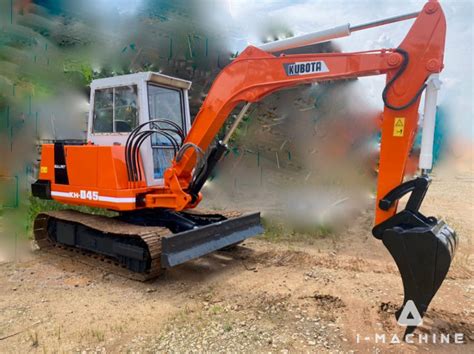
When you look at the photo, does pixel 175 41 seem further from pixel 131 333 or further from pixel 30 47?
pixel 131 333

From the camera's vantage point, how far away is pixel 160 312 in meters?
3.76

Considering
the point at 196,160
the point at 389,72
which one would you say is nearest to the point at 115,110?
the point at 196,160

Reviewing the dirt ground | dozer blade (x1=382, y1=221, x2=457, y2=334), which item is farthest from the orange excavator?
the dirt ground

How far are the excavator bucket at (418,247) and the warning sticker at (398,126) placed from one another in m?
0.42

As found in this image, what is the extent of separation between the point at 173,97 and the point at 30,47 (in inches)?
114

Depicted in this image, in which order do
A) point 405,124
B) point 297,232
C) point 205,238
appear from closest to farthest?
point 405,124 < point 205,238 < point 297,232

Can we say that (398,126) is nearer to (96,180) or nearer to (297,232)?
(297,232)

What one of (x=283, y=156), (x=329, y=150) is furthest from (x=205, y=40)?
(x=329, y=150)

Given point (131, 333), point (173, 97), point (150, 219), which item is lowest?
point (131, 333)

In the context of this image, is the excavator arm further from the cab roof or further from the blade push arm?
the cab roof

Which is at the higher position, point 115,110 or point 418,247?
point 115,110

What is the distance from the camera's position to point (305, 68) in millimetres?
3768

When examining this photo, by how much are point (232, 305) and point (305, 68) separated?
95.3 inches

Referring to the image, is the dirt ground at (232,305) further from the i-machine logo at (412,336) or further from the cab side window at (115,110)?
the cab side window at (115,110)
